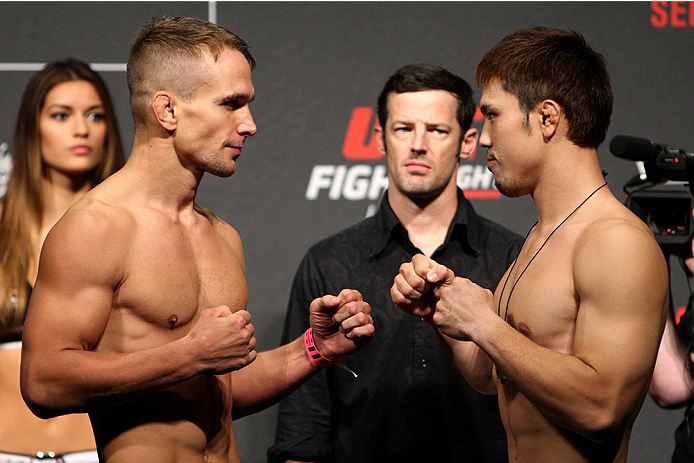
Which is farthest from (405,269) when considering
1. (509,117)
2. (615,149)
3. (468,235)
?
(468,235)

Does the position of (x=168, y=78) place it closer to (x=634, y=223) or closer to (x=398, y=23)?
(x=634, y=223)

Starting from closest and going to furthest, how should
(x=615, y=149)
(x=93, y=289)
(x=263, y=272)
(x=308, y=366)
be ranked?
(x=93, y=289) < (x=615, y=149) < (x=308, y=366) < (x=263, y=272)

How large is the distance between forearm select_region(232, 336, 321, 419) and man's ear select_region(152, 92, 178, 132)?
0.66m

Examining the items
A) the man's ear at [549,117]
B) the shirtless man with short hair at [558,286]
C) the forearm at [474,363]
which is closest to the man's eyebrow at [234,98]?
the shirtless man with short hair at [558,286]

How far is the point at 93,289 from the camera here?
4.59ft

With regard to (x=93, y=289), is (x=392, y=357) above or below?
below

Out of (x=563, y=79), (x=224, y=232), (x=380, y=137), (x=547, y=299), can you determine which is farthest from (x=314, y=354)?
(x=380, y=137)

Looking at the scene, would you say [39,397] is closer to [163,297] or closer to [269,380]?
[163,297]

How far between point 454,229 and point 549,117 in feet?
2.86

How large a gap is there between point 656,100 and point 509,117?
5.42 feet

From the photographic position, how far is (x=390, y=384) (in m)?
2.26

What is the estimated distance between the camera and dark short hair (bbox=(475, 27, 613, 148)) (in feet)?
5.09

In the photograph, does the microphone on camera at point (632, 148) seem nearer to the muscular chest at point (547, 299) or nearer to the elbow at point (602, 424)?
the muscular chest at point (547, 299)

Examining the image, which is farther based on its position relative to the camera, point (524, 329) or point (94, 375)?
point (524, 329)
